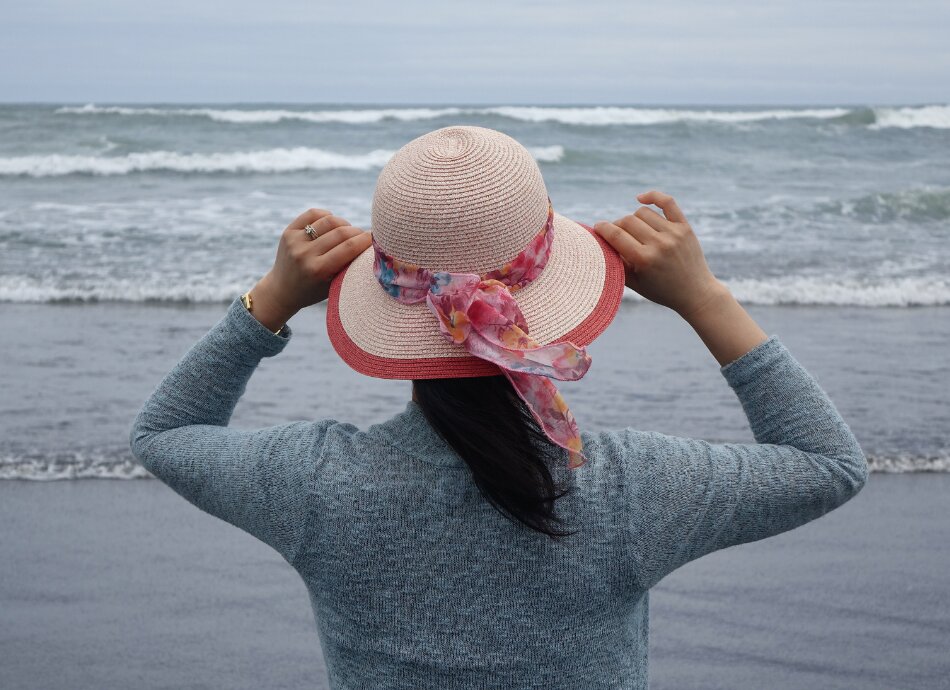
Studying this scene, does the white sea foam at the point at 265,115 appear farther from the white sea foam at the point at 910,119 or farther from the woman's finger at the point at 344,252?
the woman's finger at the point at 344,252

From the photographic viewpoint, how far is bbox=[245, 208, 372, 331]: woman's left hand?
134 cm

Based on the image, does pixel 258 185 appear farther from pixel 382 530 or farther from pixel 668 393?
pixel 382 530

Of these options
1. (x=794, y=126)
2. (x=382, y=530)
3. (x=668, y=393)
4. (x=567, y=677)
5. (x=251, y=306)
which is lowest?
(x=794, y=126)

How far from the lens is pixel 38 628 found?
3.29 meters

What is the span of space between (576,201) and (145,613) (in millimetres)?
11673

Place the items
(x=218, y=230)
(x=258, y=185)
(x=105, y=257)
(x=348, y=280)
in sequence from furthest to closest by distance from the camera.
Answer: (x=258, y=185), (x=218, y=230), (x=105, y=257), (x=348, y=280)

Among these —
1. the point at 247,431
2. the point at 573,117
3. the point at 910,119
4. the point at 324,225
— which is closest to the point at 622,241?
the point at 324,225

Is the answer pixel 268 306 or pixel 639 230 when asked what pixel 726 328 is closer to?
pixel 639 230

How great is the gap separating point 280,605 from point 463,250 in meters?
2.52

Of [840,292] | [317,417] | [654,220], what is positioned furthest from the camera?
[840,292]

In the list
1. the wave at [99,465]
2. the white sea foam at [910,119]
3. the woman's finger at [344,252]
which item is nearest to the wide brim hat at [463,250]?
the woman's finger at [344,252]

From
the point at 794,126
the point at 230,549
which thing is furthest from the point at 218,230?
the point at 794,126

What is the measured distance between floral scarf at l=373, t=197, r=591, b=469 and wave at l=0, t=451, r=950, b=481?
353cm

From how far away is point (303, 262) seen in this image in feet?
4.42
